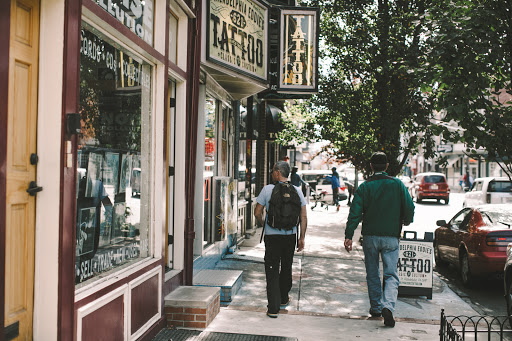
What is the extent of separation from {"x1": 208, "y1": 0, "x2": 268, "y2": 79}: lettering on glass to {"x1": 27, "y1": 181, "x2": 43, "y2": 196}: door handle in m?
4.32

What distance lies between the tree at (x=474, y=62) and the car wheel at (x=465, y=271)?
1.70m

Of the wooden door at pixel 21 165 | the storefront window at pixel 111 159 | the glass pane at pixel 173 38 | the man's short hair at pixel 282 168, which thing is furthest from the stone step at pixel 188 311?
the glass pane at pixel 173 38

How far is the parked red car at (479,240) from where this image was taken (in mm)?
7938

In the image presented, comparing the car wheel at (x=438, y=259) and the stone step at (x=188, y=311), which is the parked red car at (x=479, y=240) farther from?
the stone step at (x=188, y=311)

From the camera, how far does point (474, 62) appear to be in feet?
26.9

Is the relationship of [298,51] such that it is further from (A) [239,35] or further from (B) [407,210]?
(B) [407,210]

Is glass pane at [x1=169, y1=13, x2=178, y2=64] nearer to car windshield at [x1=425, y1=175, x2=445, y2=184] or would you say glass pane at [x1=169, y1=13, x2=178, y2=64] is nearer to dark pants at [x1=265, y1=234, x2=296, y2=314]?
dark pants at [x1=265, y1=234, x2=296, y2=314]

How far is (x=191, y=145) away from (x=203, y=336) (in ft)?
7.58

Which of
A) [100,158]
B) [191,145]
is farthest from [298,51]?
[100,158]

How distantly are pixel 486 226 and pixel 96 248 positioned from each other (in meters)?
6.26

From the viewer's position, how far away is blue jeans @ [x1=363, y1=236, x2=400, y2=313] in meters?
6.05

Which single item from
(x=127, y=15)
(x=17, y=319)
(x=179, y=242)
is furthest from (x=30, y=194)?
(x=179, y=242)

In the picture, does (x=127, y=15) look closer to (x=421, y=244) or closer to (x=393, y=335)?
(x=393, y=335)

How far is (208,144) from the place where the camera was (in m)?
8.92
